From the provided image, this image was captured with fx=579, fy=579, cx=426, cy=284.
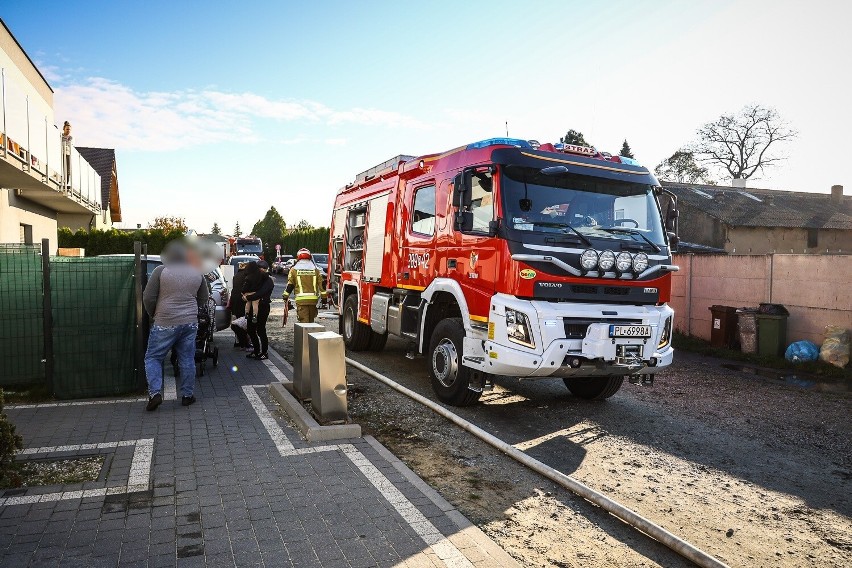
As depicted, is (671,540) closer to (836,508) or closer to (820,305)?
(836,508)

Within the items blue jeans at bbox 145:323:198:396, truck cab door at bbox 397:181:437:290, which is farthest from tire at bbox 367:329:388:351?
blue jeans at bbox 145:323:198:396

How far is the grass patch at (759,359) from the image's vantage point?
9.57 m

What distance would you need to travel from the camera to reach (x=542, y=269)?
600 centimetres

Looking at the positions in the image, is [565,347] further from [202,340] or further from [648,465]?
[202,340]

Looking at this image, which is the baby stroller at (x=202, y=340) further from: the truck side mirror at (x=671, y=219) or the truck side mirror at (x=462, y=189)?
the truck side mirror at (x=671, y=219)

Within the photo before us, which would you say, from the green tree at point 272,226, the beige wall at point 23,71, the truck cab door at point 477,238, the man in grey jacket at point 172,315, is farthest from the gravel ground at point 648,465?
the green tree at point 272,226

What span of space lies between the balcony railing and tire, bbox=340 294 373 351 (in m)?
7.06

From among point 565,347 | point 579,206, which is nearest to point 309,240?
point 579,206

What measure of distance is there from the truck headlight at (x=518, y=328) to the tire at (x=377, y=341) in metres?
5.12

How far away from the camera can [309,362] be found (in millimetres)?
6512

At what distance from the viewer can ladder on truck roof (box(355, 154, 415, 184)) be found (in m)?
9.20

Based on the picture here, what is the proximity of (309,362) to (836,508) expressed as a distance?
16.3 feet

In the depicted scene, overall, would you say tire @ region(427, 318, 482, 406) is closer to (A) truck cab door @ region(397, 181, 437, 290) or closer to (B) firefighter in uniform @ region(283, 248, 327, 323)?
(A) truck cab door @ region(397, 181, 437, 290)

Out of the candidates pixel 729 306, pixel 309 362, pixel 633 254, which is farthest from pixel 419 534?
pixel 729 306
